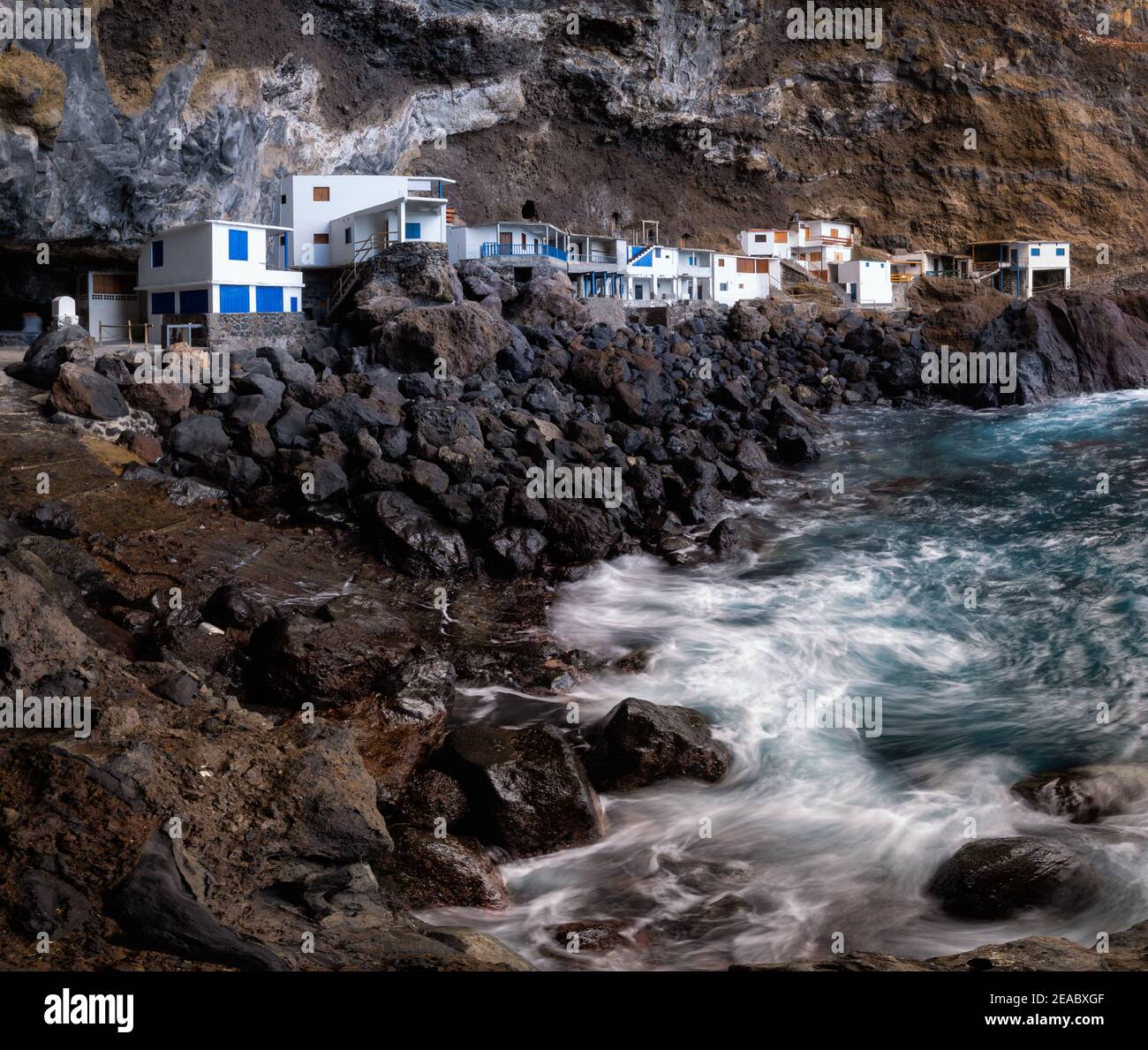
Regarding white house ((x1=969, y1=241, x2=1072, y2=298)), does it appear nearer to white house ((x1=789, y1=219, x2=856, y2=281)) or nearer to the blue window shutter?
white house ((x1=789, y1=219, x2=856, y2=281))

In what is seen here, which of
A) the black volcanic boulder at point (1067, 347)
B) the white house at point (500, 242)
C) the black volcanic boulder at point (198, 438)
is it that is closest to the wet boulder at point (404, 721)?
the black volcanic boulder at point (198, 438)

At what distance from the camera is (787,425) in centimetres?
2592

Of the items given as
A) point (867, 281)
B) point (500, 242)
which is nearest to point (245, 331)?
point (500, 242)

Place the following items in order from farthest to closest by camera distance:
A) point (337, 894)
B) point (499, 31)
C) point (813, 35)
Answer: point (813, 35) < point (499, 31) < point (337, 894)

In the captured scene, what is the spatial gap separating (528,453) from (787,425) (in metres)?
8.22

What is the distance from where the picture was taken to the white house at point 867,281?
53.5 meters

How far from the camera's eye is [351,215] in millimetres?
35688

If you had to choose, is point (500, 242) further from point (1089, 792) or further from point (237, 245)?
point (1089, 792)

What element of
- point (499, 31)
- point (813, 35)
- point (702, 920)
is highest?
point (813, 35)

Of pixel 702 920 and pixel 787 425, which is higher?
pixel 787 425
